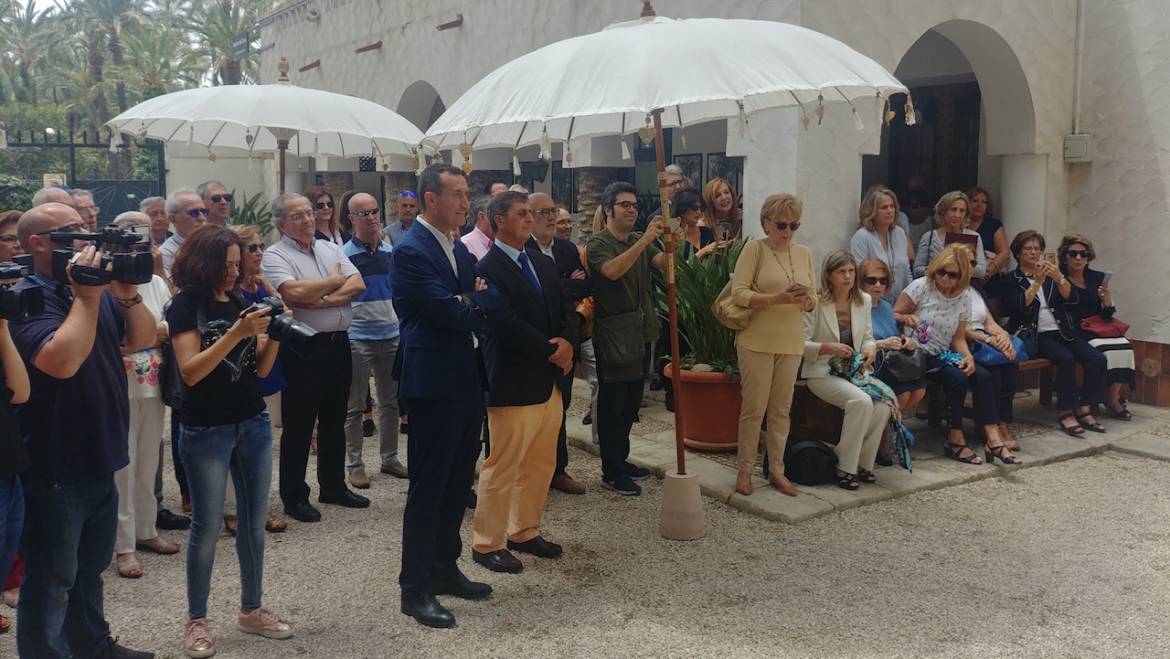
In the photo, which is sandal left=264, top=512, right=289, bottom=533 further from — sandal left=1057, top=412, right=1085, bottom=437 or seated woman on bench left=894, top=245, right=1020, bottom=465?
sandal left=1057, top=412, right=1085, bottom=437

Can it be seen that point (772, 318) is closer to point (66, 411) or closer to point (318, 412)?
point (318, 412)

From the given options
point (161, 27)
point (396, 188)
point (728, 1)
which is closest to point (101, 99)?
point (161, 27)

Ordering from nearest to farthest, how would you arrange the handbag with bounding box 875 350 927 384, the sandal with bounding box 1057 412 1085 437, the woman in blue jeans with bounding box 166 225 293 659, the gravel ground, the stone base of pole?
1. the woman in blue jeans with bounding box 166 225 293 659
2. the gravel ground
3. the stone base of pole
4. the handbag with bounding box 875 350 927 384
5. the sandal with bounding box 1057 412 1085 437

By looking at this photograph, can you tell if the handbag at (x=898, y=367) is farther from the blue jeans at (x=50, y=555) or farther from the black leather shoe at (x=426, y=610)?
the blue jeans at (x=50, y=555)

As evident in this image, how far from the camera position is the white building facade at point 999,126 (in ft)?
24.6

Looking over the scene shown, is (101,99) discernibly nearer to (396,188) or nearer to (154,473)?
(396,188)

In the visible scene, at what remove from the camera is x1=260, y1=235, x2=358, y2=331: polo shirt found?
18.0 feet

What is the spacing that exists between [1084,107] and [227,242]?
25.3ft

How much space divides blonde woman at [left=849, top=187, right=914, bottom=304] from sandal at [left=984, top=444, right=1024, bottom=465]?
1.30 m

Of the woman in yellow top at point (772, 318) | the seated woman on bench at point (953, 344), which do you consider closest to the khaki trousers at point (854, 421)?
the woman in yellow top at point (772, 318)

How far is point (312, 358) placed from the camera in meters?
5.54

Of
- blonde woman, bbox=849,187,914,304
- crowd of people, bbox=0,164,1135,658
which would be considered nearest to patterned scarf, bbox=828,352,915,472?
crowd of people, bbox=0,164,1135,658

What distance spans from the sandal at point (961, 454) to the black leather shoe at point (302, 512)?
158 inches

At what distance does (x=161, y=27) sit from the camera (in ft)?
130
